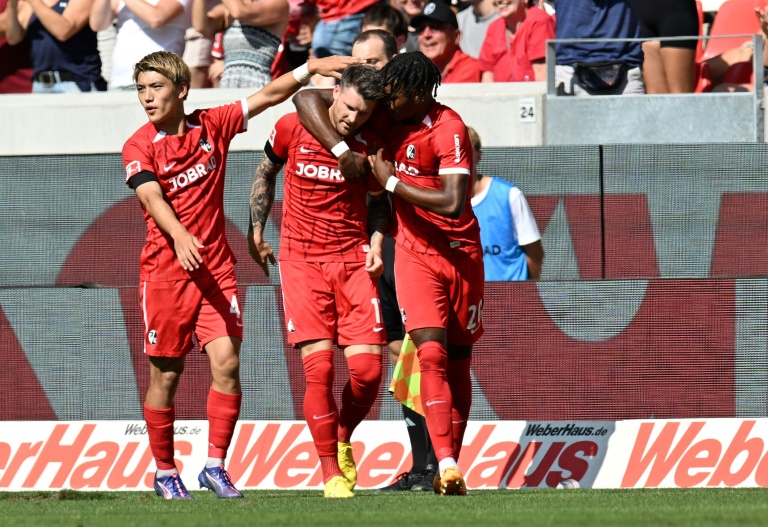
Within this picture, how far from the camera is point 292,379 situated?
960 centimetres

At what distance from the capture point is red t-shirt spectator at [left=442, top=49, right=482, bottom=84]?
1162 cm

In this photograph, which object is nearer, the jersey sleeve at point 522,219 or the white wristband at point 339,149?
the white wristband at point 339,149

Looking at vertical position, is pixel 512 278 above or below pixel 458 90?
below

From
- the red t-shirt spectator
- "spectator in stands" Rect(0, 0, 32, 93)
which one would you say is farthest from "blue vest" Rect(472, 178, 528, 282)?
"spectator in stands" Rect(0, 0, 32, 93)

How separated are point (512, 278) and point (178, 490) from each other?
2.97 m

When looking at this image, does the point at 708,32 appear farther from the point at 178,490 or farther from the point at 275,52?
the point at 178,490

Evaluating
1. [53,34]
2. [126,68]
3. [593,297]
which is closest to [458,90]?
[593,297]

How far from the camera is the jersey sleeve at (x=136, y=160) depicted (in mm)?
7355

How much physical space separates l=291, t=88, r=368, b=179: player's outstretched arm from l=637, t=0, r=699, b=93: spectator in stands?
3.80 metres

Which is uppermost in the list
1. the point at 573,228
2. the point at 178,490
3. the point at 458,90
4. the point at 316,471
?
the point at 458,90

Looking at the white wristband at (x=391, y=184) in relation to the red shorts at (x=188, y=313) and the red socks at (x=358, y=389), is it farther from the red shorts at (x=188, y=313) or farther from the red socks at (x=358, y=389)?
the red shorts at (x=188, y=313)

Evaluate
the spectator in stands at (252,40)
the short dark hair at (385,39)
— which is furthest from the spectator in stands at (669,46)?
the short dark hair at (385,39)

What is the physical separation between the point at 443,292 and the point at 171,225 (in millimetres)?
1530

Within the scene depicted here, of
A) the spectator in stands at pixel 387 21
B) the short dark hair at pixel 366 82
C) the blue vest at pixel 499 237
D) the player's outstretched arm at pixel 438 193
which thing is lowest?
the blue vest at pixel 499 237
